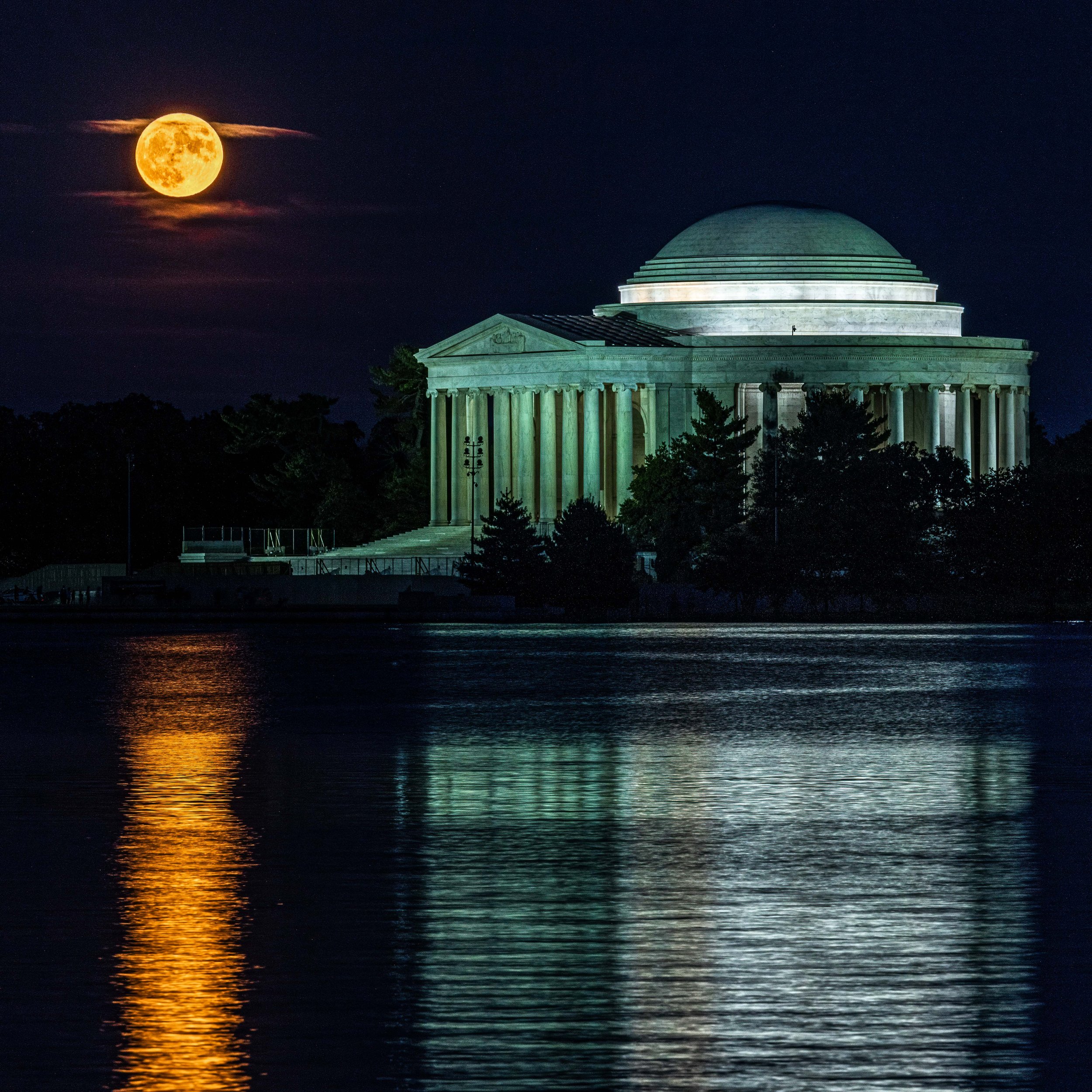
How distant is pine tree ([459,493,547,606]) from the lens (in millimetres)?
107625

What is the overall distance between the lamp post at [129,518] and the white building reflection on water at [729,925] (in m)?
98.5

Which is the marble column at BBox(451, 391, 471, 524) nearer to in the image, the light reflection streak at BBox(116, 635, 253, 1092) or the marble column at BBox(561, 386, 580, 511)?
the marble column at BBox(561, 386, 580, 511)

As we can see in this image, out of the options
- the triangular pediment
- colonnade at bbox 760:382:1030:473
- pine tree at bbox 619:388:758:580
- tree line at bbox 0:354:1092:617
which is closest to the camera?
tree line at bbox 0:354:1092:617

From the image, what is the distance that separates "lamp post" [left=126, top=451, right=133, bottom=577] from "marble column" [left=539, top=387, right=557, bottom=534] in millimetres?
22619

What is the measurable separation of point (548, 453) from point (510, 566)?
3716cm

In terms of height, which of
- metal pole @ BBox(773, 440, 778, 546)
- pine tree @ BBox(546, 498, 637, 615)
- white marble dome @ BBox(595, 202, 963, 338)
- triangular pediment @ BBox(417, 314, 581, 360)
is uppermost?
white marble dome @ BBox(595, 202, 963, 338)

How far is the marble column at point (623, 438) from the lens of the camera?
471 feet

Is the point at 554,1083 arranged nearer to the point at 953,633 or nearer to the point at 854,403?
the point at 953,633

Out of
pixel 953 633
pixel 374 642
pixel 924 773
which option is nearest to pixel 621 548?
pixel 953 633

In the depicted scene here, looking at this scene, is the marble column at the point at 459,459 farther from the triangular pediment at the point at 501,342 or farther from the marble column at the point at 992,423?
the marble column at the point at 992,423

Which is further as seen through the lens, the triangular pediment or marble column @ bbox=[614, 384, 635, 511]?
marble column @ bbox=[614, 384, 635, 511]

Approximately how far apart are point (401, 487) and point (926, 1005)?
14512 centimetres

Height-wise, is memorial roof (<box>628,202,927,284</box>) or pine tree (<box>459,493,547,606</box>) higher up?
memorial roof (<box>628,202,927,284</box>)

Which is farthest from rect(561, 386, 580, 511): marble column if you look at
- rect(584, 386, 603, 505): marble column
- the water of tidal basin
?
the water of tidal basin
